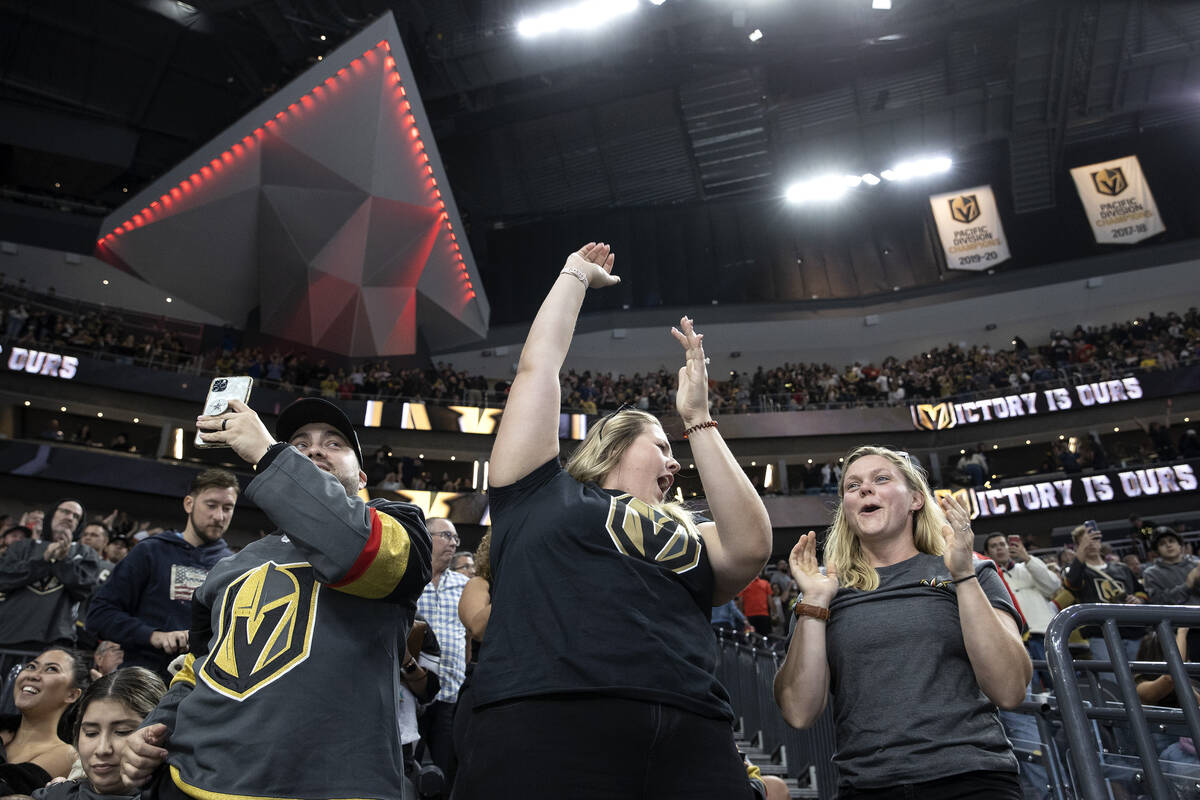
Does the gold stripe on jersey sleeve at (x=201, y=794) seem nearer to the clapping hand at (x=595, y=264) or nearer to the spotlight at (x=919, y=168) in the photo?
the clapping hand at (x=595, y=264)

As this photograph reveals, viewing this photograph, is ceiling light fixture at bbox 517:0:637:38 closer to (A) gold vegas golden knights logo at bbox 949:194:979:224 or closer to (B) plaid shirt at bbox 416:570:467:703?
(A) gold vegas golden knights logo at bbox 949:194:979:224

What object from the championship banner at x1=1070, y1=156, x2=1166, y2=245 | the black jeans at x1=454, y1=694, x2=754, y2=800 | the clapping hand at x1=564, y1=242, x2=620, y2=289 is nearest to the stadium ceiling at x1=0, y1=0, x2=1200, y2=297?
the championship banner at x1=1070, y1=156, x2=1166, y2=245

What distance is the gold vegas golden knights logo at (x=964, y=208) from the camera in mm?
26031

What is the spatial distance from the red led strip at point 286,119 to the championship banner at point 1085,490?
14643mm

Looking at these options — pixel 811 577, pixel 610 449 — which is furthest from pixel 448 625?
pixel 610 449

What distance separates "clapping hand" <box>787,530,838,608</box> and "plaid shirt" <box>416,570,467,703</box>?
2369mm

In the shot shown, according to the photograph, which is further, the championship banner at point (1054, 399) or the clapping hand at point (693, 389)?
the championship banner at point (1054, 399)

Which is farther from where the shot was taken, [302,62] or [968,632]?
[302,62]

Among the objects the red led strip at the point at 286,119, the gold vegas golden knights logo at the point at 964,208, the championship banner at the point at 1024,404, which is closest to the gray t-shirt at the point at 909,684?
the red led strip at the point at 286,119

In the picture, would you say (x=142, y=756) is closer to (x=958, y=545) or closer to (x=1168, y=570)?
(x=958, y=545)

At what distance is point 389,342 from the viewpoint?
72.2 feet

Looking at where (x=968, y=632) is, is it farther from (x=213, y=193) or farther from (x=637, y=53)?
(x=637, y=53)

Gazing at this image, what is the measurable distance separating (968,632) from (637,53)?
23.9 metres

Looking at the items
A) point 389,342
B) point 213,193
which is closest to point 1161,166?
point 389,342
